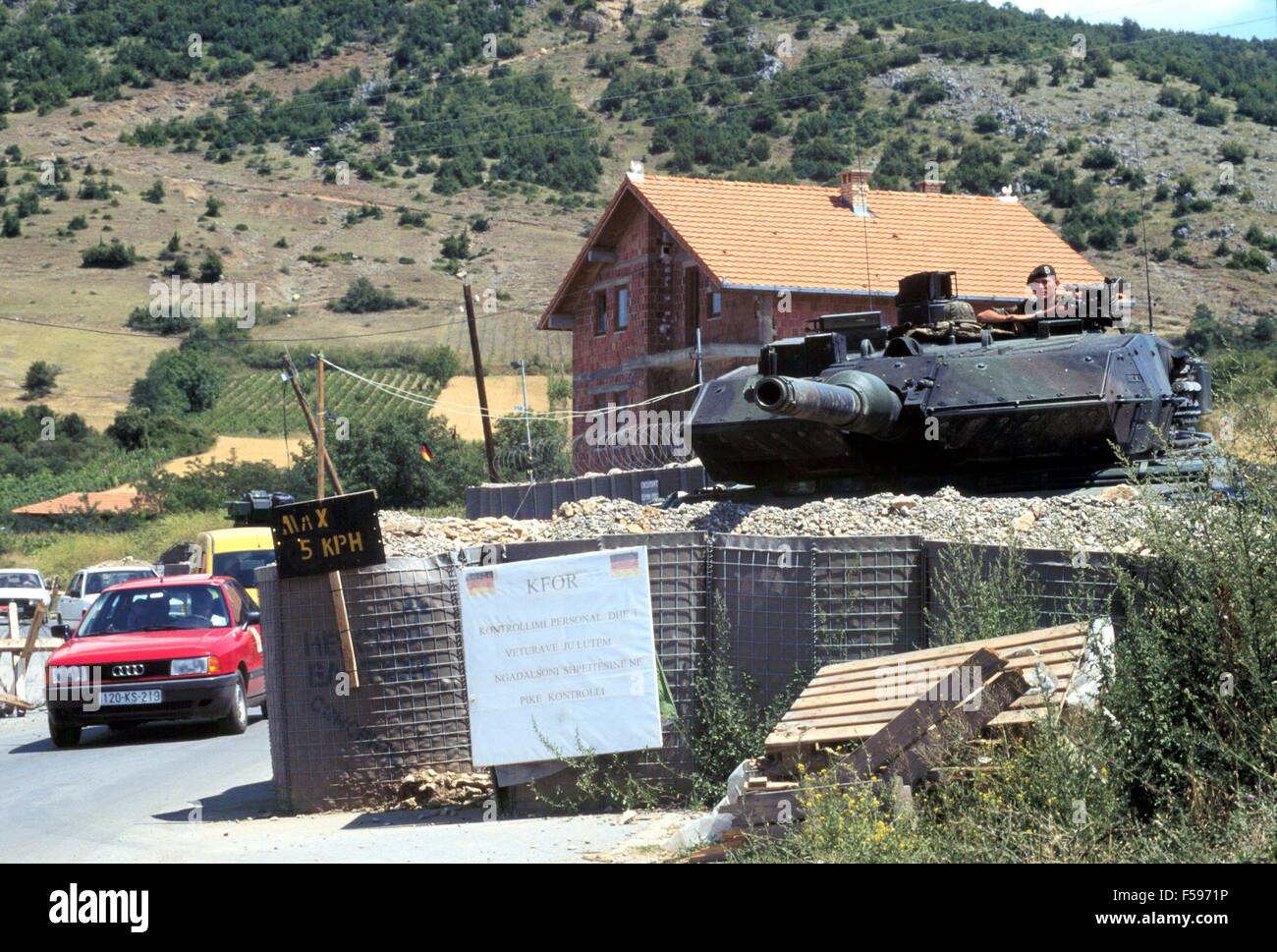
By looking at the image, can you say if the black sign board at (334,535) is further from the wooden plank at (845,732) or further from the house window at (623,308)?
the house window at (623,308)

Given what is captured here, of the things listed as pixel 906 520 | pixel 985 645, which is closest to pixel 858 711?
pixel 985 645

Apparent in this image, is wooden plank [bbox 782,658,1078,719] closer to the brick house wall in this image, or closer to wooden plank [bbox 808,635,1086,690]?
wooden plank [bbox 808,635,1086,690]

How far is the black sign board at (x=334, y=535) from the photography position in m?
10.8

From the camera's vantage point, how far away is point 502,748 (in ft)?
33.5

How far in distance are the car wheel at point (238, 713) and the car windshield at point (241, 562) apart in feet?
26.5

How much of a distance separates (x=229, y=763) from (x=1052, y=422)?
23.5 feet

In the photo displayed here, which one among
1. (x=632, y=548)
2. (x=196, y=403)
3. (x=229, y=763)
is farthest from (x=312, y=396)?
(x=632, y=548)

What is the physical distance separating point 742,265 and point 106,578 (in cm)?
1397

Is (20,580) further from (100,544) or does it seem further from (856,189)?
(856,189)

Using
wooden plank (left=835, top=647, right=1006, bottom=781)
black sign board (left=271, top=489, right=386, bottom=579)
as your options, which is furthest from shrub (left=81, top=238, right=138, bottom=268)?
wooden plank (left=835, top=647, right=1006, bottom=781)

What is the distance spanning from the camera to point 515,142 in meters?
117

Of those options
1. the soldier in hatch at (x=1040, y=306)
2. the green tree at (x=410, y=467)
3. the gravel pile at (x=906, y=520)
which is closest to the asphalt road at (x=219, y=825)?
the gravel pile at (x=906, y=520)

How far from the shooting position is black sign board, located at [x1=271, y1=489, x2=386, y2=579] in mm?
10836

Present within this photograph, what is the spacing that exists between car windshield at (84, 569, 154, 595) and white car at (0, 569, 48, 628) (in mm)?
822
